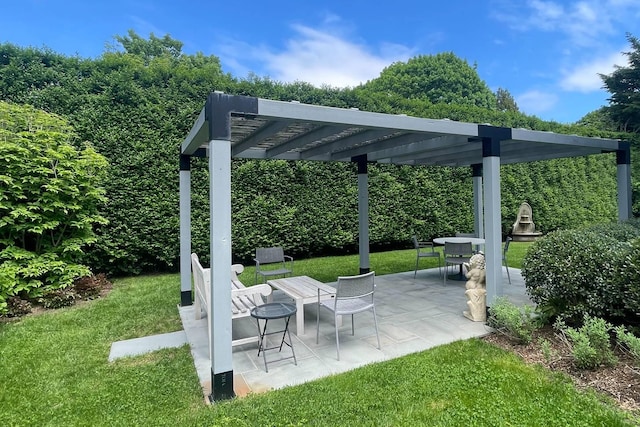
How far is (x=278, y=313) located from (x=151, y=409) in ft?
4.03

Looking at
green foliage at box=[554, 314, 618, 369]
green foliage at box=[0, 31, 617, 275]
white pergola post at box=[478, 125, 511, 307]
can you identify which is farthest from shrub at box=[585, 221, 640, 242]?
green foliage at box=[0, 31, 617, 275]

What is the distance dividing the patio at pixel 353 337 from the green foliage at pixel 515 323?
24 cm

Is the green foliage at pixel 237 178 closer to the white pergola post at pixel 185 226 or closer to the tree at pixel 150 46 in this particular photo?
the white pergola post at pixel 185 226

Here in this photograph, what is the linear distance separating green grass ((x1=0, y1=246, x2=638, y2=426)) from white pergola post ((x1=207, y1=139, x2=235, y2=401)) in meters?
0.20

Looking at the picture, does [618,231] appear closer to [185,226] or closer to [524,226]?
[185,226]

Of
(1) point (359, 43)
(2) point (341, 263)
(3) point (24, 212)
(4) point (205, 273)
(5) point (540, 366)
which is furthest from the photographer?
(1) point (359, 43)

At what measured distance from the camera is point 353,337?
12.9ft

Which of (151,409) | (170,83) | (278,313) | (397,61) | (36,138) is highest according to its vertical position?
(397,61)

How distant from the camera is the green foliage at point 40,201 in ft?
16.9

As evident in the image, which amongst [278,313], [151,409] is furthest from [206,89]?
[151,409]

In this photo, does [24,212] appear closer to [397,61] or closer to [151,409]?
[151,409]

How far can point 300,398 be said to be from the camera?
265 cm

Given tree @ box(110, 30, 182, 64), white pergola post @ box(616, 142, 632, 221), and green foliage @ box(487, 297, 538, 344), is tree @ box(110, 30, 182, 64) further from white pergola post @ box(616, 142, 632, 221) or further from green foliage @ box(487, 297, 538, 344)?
green foliage @ box(487, 297, 538, 344)

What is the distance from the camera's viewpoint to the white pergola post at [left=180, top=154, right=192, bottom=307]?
5.13 metres
